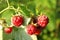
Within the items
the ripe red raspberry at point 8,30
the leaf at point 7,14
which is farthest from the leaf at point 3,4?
the ripe red raspberry at point 8,30

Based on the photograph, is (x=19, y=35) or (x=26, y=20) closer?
(x=26, y=20)

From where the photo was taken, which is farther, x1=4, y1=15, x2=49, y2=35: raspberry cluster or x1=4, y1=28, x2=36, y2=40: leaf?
x1=4, y1=28, x2=36, y2=40: leaf

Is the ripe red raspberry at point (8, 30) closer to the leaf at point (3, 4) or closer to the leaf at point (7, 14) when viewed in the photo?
the leaf at point (7, 14)

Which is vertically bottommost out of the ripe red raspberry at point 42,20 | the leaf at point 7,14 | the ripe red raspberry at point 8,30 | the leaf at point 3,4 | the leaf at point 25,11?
the ripe red raspberry at point 8,30

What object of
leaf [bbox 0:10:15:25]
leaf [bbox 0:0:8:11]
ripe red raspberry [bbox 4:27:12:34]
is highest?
leaf [bbox 0:0:8:11]

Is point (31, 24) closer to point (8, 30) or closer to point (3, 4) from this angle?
point (8, 30)

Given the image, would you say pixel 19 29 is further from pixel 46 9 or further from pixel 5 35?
pixel 46 9

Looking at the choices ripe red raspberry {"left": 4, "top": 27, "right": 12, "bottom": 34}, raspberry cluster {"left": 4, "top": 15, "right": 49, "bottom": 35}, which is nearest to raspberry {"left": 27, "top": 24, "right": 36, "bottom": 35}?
raspberry cluster {"left": 4, "top": 15, "right": 49, "bottom": 35}

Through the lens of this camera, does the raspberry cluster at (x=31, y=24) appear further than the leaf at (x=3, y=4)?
No

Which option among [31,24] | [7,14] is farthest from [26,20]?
[7,14]

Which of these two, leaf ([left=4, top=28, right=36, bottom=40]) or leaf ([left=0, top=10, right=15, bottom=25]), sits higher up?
leaf ([left=0, top=10, right=15, bottom=25])

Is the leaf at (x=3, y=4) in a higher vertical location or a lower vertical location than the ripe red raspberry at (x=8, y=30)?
higher

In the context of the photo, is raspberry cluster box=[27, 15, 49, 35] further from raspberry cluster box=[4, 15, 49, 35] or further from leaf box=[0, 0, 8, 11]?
leaf box=[0, 0, 8, 11]
